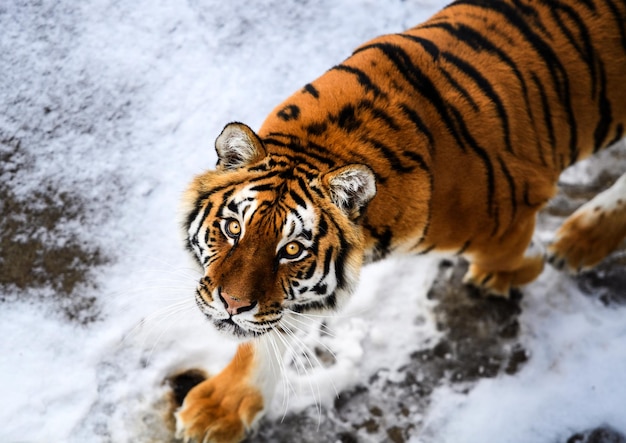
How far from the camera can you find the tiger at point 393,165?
1.05 meters

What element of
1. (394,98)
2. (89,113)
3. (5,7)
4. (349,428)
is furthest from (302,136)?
(5,7)

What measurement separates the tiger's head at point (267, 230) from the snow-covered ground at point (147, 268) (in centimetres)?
29

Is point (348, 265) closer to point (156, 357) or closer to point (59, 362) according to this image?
point (156, 357)

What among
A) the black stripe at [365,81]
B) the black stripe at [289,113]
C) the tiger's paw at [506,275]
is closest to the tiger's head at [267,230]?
the black stripe at [289,113]

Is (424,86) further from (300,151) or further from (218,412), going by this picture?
(218,412)

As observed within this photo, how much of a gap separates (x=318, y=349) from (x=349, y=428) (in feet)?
0.71

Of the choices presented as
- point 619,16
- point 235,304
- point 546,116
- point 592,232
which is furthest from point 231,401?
point 619,16

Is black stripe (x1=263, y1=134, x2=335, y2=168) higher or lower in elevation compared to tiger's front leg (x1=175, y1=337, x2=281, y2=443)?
higher

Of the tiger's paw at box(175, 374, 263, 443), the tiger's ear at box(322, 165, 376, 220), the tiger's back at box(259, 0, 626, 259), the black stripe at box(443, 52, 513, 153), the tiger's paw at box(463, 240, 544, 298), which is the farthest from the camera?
the tiger's paw at box(463, 240, 544, 298)

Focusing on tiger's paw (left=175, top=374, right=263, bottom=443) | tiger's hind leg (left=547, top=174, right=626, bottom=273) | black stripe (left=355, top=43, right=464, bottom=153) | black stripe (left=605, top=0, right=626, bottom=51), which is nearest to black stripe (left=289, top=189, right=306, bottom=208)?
black stripe (left=355, top=43, right=464, bottom=153)

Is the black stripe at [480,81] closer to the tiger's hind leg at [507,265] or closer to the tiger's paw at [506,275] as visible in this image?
the tiger's hind leg at [507,265]

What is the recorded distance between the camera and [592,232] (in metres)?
1.74

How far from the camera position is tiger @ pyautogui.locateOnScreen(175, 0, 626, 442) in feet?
3.43

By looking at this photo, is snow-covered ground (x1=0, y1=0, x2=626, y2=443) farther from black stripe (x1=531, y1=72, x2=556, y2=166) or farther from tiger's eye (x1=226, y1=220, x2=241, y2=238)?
black stripe (x1=531, y1=72, x2=556, y2=166)
